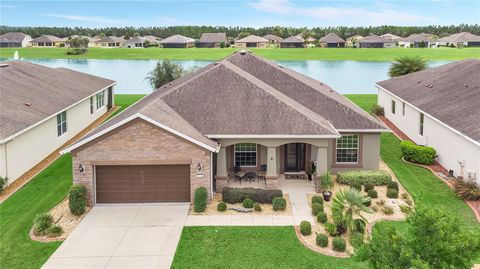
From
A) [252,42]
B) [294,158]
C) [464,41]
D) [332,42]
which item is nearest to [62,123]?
[294,158]

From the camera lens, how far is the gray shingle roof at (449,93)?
74.0 feet

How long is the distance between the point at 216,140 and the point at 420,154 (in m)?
11.8

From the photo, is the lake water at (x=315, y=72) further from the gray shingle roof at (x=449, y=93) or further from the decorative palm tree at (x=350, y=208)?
the decorative palm tree at (x=350, y=208)

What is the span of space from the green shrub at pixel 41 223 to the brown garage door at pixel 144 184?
9.19ft

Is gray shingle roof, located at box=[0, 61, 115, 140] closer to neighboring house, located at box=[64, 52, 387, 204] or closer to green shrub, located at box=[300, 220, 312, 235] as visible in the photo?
neighboring house, located at box=[64, 52, 387, 204]

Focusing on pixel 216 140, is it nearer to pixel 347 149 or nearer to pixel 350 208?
pixel 347 149

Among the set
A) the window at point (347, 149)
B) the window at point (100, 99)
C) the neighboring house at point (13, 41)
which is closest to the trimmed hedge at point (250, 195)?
the window at point (347, 149)

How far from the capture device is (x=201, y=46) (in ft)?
509

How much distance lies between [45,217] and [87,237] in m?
1.91

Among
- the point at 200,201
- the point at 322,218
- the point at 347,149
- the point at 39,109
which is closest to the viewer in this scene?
the point at 322,218

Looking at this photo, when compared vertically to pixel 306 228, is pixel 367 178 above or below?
above

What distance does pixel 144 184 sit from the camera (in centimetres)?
1916

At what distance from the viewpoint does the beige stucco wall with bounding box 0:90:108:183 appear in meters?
21.4

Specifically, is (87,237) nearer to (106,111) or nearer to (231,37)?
(106,111)
